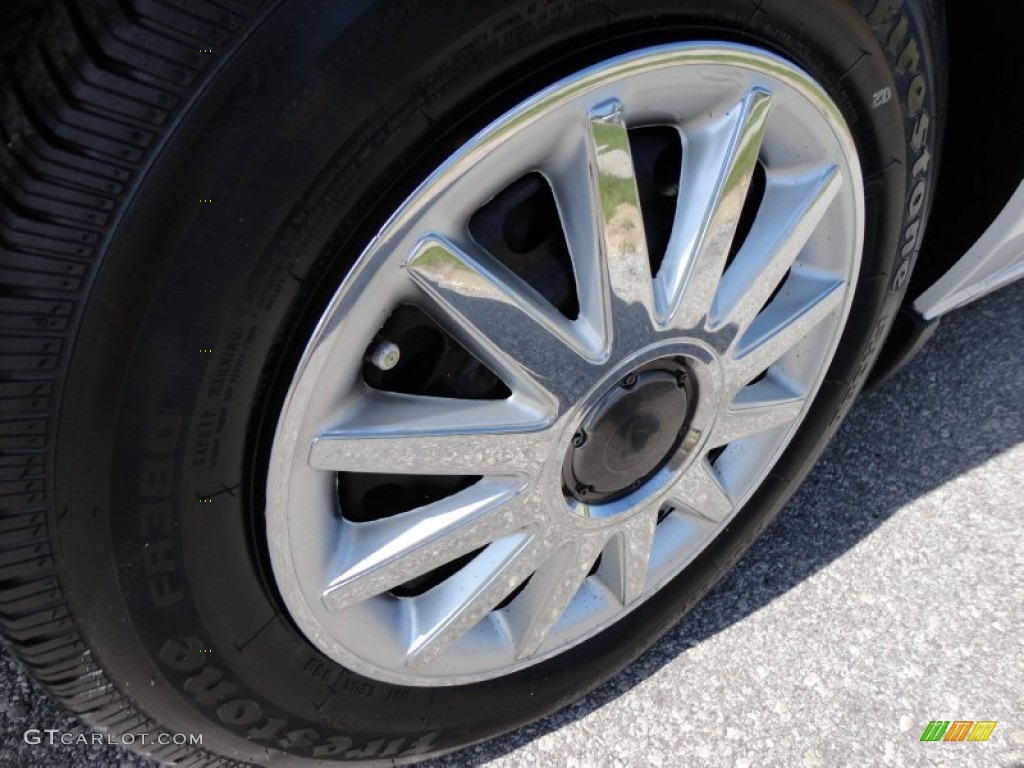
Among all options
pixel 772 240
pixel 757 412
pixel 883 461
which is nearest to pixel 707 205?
pixel 772 240

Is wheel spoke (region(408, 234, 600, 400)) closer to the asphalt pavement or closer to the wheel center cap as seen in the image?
the wheel center cap

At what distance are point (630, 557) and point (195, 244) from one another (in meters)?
0.87

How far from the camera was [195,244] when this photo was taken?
92 centimetres

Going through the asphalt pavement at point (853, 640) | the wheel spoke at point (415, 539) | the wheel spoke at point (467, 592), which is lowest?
the asphalt pavement at point (853, 640)

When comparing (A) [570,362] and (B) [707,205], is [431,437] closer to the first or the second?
(A) [570,362]

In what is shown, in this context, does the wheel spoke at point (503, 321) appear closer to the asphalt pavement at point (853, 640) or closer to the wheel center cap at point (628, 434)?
the wheel center cap at point (628, 434)

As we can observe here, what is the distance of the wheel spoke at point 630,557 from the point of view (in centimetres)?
148

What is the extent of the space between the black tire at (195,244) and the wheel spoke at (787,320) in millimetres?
283

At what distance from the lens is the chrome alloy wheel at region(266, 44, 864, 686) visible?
1046 mm

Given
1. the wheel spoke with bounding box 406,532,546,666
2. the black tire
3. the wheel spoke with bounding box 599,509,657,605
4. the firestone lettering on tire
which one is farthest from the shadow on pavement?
the black tire

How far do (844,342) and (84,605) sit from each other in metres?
1.22

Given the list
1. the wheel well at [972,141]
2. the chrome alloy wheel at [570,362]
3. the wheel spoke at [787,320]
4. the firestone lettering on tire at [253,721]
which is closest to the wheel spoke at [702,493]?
the chrome alloy wheel at [570,362]

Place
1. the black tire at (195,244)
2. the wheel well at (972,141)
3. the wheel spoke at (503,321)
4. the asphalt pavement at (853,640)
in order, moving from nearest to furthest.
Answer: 1. the black tire at (195,244)
2. the wheel spoke at (503,321)
3. the wheel well at (972,141)
4. the asphalt pavement at (853,640)

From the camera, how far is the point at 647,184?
1246mm
